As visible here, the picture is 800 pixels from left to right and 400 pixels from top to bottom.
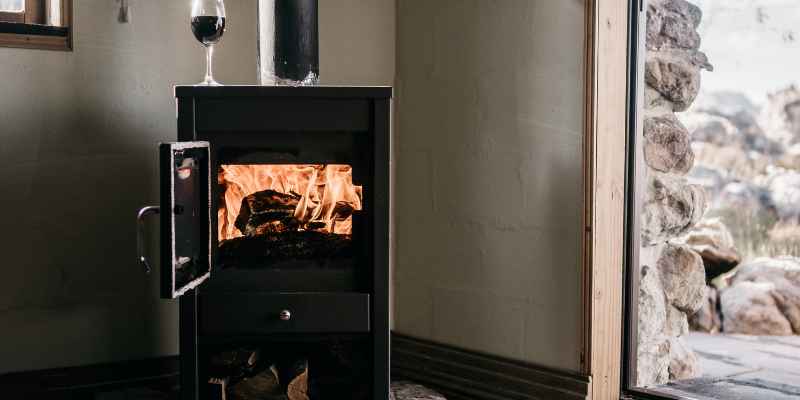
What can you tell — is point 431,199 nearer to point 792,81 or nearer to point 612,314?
point 612,314

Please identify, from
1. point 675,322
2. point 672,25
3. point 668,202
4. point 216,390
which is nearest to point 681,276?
point 675,322

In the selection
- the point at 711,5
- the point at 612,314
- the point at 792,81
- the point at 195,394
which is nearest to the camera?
the point at 195,394

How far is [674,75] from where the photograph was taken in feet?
9.11

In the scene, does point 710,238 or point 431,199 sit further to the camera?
point 710,238

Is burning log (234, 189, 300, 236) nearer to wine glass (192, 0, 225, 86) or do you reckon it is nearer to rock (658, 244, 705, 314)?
wine glass (192, 0, 225, 86)

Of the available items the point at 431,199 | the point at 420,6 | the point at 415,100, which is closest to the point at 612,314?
the point at 431,199

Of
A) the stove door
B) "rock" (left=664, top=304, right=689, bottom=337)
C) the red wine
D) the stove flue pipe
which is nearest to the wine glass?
the red wine

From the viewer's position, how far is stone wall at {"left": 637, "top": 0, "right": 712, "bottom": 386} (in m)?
2.74

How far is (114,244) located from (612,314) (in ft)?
4.74

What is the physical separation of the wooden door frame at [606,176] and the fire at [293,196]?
0.66 m

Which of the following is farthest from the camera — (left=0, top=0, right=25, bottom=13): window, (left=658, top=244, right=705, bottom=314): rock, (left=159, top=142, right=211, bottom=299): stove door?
(left=658, top=244, right=705, bottom=314): rock

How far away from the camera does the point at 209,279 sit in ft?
7.79

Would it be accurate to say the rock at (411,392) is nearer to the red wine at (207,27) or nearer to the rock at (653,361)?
the rock at (653,361)

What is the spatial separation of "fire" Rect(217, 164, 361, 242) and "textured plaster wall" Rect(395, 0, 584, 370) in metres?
0.58
